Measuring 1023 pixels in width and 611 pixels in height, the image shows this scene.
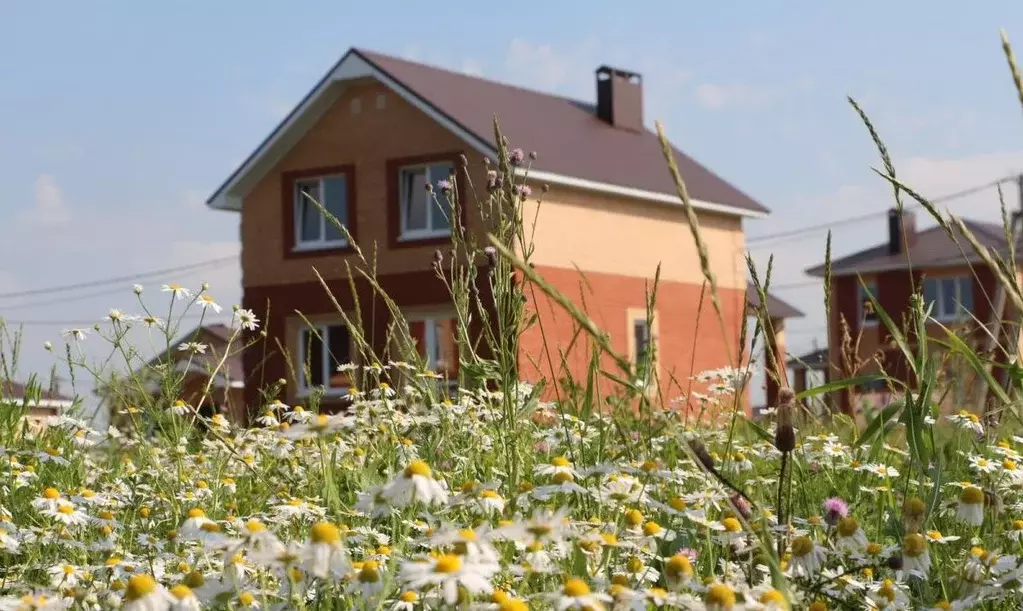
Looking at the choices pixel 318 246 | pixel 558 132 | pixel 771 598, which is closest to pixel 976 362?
pixel 771 598

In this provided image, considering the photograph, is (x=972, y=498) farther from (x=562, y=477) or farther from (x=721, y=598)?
(x=721, y=598)

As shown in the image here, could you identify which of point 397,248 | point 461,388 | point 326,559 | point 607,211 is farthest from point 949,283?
point 326,559

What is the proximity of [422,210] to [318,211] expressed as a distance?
2301 millimetres

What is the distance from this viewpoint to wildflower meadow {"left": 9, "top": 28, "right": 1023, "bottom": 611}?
2.12 meters

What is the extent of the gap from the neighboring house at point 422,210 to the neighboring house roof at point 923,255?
16.3 meters

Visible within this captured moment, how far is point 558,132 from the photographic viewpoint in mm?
26453

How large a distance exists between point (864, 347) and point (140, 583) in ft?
140

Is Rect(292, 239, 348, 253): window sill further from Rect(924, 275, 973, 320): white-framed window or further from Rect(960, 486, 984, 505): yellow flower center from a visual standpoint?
Rect(924, 275, 973, 320): white-framed window

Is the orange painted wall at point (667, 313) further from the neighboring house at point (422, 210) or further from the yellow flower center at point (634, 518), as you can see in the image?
the yellow flower center at point (634, 518)

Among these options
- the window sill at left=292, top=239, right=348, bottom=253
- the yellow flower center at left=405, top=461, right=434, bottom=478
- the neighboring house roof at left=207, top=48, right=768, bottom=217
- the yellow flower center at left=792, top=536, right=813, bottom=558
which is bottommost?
the yellow flower center at left=792, top=536, right=813, bottom=558

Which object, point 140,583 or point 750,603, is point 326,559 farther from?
point 750,603

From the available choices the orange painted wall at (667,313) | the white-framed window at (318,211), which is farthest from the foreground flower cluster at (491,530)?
the white-framed window at (318,211)

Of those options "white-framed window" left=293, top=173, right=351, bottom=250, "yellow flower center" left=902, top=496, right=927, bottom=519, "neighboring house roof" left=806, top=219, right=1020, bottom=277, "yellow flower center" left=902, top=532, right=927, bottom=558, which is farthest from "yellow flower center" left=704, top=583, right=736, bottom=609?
"neighboring house roof" left=806, top=219, right=1020, bottom=277

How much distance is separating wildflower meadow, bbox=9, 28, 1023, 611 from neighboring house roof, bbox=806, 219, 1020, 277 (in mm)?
38062
